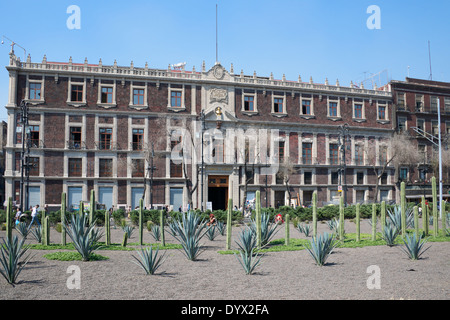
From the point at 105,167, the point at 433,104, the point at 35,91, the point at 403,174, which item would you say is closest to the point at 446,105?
the point at 433,104

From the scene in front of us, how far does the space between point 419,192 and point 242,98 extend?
24432 millimetres

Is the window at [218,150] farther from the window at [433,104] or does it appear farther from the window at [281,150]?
the window at [433,104]

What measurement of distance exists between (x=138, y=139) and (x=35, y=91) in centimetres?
1061

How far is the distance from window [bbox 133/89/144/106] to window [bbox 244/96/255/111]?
35.8 ft

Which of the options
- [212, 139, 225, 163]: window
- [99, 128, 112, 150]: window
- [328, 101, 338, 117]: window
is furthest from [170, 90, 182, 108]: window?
[328, 101, 338, 117]: window

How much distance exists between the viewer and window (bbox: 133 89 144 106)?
39253mm

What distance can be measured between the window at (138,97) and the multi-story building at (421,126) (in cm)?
3010

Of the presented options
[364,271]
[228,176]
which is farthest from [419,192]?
[364,271]

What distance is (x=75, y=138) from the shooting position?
38.0 m

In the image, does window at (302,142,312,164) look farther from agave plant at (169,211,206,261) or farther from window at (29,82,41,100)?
agave plant at (169,211,206,261)

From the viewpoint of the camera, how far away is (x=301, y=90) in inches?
1721

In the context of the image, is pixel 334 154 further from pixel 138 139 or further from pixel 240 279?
pixel 240 279

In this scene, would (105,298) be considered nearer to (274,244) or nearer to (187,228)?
(187,228)
